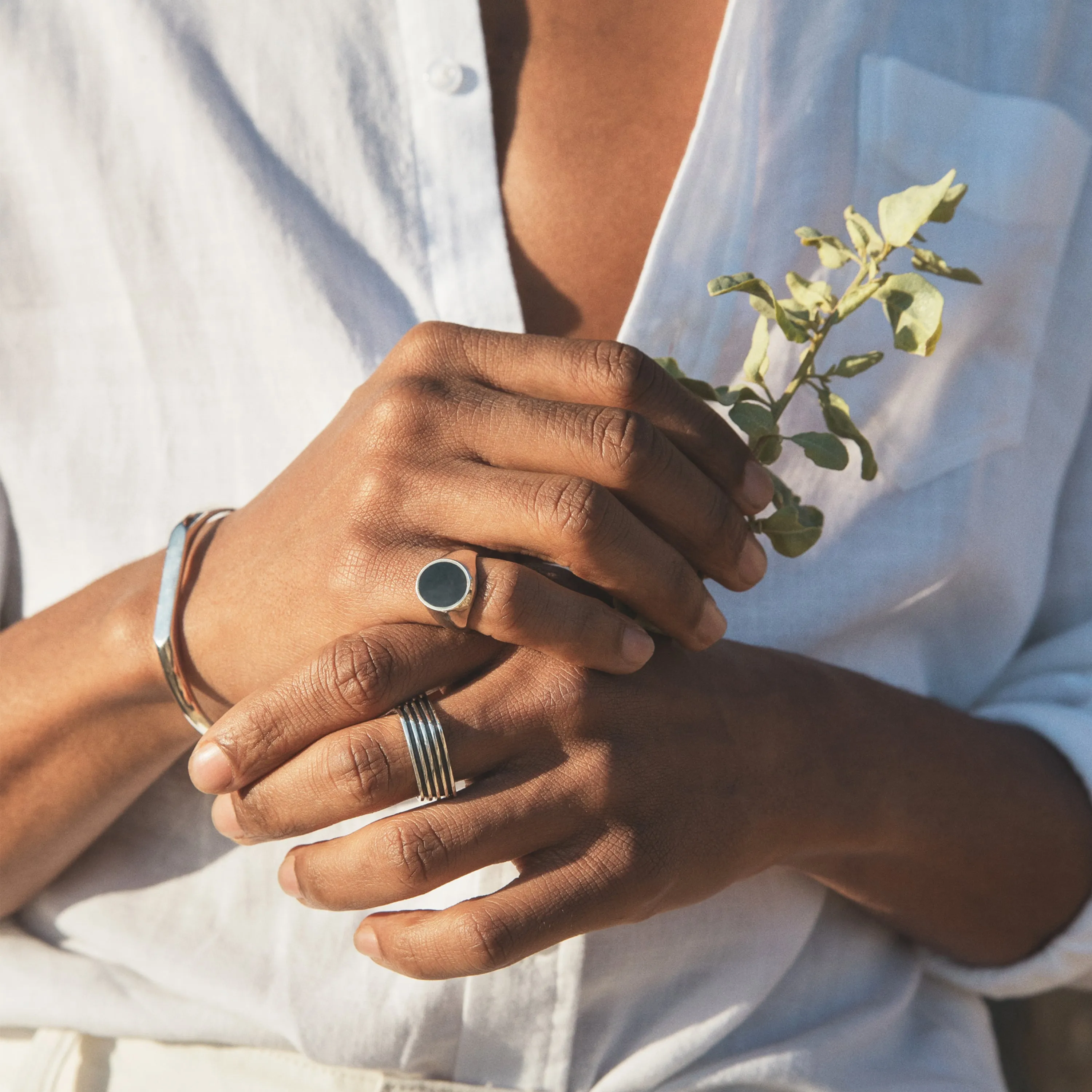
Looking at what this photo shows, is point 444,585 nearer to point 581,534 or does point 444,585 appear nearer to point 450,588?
point 450,588

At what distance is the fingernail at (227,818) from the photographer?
2.76ft

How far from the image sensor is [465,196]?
3.71ft

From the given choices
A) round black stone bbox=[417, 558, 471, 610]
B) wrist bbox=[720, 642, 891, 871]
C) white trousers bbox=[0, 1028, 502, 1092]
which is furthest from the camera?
white trousers bbox=[0, 1028, 502, 1092]

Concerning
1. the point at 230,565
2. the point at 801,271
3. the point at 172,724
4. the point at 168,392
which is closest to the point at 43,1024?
the point at 172,724

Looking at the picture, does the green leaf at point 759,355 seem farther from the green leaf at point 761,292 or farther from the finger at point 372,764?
the finger at point 372,764

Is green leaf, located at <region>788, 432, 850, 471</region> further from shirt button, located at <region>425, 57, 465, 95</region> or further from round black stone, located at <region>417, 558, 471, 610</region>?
shirt button, located at <region>425, 57, 465, 95</region>

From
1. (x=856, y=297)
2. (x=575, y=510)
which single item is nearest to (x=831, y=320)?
(x=856, y=297)

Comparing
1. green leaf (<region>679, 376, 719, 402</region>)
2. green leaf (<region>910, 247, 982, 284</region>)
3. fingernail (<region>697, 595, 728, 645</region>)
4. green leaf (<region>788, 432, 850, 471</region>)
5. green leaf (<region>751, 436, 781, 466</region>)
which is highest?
green leaf (<region>910, 247, 982, 284</region>)

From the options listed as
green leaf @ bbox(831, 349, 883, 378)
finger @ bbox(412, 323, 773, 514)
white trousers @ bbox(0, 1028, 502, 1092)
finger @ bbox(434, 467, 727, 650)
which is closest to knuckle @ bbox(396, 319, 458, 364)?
finger @ bbox(412, 323, 773, 514)

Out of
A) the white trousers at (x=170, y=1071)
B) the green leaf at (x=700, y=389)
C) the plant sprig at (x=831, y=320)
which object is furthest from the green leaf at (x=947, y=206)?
the white trousers at (x=170, y=1071)

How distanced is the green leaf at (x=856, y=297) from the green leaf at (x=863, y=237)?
0.03 meters

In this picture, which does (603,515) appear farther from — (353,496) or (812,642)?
(812,642)

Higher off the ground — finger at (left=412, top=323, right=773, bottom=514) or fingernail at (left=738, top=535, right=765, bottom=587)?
finger at (left=412, top=323, right=773, bottom=514)

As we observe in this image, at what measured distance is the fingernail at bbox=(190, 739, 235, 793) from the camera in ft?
2.65
